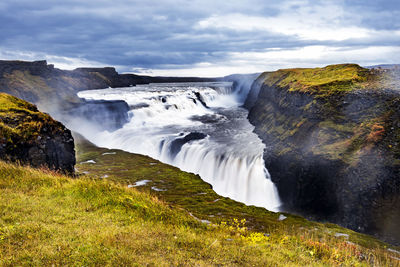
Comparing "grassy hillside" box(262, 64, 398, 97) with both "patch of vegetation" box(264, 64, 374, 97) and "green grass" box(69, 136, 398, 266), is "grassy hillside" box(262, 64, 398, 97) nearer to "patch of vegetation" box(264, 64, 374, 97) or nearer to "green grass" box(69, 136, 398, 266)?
"patch of vegetation" box(264, 64, 374, 97)

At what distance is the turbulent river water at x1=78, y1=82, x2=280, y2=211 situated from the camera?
32.3 m

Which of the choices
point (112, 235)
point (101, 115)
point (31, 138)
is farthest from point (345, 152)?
point (101, 115)

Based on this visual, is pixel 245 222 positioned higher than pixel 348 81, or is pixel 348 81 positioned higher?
pixel 348 81

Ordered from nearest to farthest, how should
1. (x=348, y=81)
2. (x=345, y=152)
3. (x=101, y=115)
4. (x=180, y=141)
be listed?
(x=345, y=152)
(x=348, y=81)
(x=180, y=141)
(x=101, y=115)

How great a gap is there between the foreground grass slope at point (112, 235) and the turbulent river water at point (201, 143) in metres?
21.8

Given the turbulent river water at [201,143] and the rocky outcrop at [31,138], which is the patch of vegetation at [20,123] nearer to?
the rocky outcrop at [31,138]

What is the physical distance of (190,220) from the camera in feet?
31.7

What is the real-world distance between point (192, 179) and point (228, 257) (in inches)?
848

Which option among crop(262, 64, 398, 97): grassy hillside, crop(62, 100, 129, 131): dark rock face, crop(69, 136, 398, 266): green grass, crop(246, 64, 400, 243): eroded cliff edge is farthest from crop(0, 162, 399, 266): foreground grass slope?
crop(62, 100, 129, 131): dark rock face

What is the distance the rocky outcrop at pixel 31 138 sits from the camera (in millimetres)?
14858

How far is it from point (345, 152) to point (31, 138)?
25.7m

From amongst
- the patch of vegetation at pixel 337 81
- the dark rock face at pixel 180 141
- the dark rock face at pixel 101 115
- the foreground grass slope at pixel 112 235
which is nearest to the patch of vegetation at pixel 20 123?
the foreground grass slope at pixel 112 235

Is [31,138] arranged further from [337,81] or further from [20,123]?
[337,81]

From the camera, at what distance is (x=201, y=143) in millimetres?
44312
